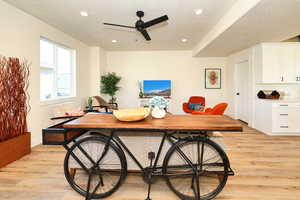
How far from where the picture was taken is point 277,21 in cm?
315

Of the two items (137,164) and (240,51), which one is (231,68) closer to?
(240,51)

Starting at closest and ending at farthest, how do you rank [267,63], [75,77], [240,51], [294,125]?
[294,125] < [267,63] < [75,77] < [240,51]

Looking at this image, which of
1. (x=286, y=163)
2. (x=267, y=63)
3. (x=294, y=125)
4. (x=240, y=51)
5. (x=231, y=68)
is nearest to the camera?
(x=286, y=163)

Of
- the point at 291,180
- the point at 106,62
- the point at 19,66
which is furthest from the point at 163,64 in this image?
the point at 291,180

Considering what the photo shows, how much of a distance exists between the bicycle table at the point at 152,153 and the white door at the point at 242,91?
4.29 meters

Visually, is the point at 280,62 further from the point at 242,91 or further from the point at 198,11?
the point at 198,11

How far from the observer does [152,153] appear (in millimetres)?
1942

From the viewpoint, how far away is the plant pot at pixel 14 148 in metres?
2.64

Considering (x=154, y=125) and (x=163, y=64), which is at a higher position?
(x=163, y=64)

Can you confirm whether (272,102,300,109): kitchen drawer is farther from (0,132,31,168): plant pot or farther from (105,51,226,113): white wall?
(0,132,31,168): plant pot

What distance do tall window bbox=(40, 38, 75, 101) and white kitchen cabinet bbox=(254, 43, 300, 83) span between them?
5.15 metres

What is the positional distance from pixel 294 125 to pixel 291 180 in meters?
2.54

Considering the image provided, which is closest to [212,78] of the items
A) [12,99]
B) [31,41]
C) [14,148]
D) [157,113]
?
[157,113]

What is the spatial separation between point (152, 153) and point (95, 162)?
0.63 meters
